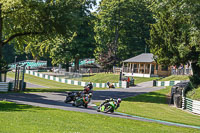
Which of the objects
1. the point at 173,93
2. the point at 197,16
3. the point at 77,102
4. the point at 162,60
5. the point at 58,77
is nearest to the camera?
the point at 77,102

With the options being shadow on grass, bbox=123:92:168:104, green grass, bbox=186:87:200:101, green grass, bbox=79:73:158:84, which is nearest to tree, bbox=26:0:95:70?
green grass, bbox=79:73:158:84

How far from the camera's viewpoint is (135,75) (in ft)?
195

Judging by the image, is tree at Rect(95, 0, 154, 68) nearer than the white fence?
No

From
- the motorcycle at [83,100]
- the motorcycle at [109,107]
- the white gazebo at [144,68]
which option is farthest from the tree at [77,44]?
the motorcycle at [109,107]

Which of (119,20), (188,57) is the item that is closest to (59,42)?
(119,20)

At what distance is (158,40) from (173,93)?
10.1 metres

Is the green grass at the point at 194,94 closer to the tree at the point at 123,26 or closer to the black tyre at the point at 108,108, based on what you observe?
the black tyre at the point at 108,108

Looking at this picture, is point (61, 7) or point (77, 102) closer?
point (77, 102)

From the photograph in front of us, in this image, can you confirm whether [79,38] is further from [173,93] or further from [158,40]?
[173,93]

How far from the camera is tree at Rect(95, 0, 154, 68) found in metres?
68.9

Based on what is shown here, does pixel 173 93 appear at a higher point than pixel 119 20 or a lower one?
lower

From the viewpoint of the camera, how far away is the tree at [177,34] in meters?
25.7

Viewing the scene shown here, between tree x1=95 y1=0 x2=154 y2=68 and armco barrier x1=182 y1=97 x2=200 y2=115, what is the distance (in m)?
40.6

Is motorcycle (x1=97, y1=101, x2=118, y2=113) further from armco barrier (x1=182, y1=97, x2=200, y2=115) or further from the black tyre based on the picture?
armco barrier (x1=182, y1=97, x2=200, y2=115)
